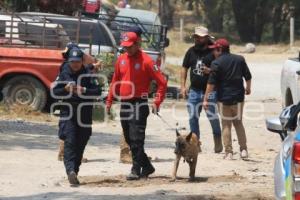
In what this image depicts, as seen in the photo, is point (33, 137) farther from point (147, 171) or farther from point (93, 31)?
point (93, 31)

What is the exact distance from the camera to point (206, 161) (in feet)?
41.6

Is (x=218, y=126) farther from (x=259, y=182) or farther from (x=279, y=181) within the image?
(x=279, y=181)

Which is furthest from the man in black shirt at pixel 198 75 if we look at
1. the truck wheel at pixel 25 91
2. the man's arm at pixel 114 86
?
the truck wheel at pixel 25 91

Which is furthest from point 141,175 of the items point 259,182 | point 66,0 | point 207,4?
point 207,4

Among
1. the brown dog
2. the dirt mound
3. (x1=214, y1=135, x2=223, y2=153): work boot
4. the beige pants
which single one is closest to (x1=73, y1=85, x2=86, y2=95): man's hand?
the dirt mound

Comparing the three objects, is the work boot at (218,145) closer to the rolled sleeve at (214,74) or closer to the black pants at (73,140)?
the rolled sleeve at (214,74)

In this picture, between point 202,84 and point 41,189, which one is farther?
point 202,84

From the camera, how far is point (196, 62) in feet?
43.7

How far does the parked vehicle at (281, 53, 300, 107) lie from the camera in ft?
44.8

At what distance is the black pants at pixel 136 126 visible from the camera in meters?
10.8

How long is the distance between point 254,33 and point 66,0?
2868 centimetres

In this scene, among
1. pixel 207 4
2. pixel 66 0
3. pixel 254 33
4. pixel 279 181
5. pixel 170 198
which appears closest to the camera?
pixel 279 181

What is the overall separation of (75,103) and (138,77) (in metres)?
0.84

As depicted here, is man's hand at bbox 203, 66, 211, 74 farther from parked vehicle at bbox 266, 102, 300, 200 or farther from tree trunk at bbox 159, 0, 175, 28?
tree trunk at bbox 159, 0, 175, 28
